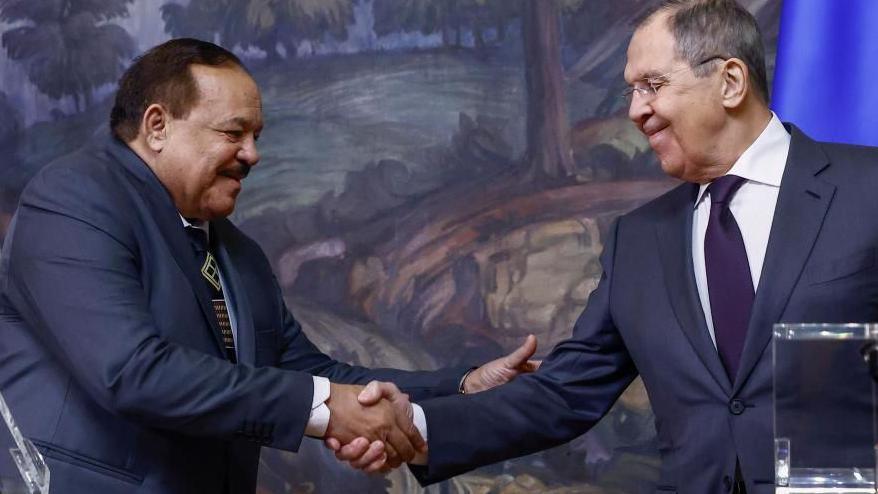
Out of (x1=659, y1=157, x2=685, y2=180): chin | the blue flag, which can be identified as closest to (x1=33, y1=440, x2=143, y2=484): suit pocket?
(x1=659, y1=157, x2=685, y2=180): chin

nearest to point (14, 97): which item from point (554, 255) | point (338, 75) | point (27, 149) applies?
point (27, 149)

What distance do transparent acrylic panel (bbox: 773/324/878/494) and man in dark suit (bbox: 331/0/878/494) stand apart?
30.0 inches

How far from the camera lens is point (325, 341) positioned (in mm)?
5730

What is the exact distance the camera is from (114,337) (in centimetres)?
314

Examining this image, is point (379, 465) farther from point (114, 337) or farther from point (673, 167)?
point (673, 167)

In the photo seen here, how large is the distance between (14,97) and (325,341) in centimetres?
188

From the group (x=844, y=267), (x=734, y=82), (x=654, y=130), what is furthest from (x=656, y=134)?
(x=844, y=267)

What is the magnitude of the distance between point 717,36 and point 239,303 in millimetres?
1486

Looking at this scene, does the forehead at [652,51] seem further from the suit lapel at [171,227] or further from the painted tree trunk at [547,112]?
the painted tree trunk at [547,112]

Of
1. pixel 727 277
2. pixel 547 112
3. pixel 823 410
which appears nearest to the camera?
pixel 823 410

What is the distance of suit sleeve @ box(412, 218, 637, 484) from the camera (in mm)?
3660

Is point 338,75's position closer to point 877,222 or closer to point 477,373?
point 477,373

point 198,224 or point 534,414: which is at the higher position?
point 198,224

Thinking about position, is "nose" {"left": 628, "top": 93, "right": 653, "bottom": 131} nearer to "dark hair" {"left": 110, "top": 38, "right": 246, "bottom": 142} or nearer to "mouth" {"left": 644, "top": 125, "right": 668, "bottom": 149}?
"mouth" {"left": 644, "top": 125, "right": 668, "bottom": 149}
